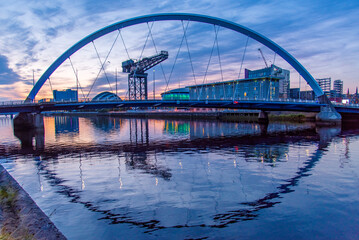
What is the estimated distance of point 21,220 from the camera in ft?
24.6

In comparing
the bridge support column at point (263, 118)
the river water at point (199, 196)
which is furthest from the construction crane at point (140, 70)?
the river water at point (199, 196)

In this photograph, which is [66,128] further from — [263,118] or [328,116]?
[328,116]

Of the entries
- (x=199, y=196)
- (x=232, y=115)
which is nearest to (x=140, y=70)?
(x=232, y=115)

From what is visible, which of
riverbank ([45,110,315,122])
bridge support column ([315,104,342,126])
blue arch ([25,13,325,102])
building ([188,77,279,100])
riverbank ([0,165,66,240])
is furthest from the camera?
building ([188,77,279,100])

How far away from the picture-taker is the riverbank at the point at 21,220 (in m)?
6.57

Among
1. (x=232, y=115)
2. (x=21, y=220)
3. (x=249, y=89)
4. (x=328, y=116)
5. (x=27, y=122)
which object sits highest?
(x=249, y=89)

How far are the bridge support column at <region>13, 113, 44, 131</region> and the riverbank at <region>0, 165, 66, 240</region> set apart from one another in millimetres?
46249

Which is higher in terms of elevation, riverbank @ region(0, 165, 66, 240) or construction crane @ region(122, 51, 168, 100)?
construction crane @ region(122, 51, 168, 100)

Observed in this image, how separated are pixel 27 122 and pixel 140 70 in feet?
194

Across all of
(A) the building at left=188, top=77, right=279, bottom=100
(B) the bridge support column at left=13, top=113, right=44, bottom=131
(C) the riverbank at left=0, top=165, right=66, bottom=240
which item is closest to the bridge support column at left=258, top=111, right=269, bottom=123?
(A) the building at left=188, top=77, right=279, bottom=100

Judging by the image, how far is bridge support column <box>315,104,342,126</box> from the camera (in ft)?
186

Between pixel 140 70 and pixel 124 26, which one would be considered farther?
pixel 140 70

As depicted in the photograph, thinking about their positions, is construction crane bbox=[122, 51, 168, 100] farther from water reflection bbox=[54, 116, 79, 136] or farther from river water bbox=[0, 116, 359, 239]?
river water bbox=[0, 116, 359, 239]

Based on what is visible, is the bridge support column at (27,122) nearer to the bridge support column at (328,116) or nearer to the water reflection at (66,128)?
the water reflection at (66,128)
